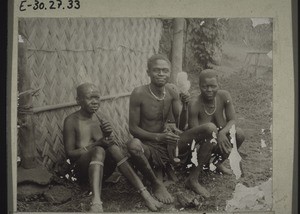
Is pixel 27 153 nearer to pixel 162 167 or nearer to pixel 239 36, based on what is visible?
pixel 162 167

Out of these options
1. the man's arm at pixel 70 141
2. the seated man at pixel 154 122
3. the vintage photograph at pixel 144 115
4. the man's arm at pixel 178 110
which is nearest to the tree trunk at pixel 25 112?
the vintage photograph at pixel 144 115

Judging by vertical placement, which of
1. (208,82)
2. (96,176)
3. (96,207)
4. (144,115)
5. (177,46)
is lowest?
(96,207)

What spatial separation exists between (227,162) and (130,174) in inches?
13.7

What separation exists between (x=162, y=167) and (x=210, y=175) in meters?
0.17

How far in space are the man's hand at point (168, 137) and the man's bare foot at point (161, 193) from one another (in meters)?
0.15

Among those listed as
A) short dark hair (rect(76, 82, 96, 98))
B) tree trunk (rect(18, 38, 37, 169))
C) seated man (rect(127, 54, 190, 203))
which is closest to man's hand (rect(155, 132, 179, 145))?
seated man (rect(127, 54, 190, 203))

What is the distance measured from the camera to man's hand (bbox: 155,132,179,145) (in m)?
1.69

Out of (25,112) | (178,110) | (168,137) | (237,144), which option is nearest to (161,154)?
(168,137)

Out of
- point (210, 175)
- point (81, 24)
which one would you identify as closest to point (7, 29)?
point (81, 24)

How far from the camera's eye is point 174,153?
1696 mm

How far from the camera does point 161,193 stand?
169 centimetres

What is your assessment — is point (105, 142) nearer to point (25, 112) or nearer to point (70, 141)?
point (70, 141)

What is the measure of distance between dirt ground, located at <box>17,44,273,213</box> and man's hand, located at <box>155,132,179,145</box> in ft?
0.42

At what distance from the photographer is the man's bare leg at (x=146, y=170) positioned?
65.9 inches
